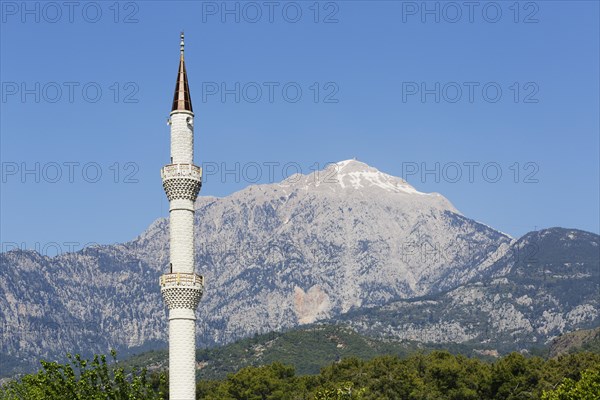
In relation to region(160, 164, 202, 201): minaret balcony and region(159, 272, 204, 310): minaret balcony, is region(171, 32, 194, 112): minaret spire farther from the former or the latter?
region(159, 272, 204, 310): minaret balcony

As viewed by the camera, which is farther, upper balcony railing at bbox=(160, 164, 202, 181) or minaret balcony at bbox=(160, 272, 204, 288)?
upper balcony railing at bbox=(160, 164, 202, 181)

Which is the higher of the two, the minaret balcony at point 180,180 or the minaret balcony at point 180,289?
the minaret balcony at point 180,180

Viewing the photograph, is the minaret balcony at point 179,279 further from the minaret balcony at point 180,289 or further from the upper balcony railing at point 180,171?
the upper balcony railing at point 180,171

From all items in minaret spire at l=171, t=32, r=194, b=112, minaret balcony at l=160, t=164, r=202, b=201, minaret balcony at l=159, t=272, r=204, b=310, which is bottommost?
minaret balcony at l=159, t=272, r=204, b=310

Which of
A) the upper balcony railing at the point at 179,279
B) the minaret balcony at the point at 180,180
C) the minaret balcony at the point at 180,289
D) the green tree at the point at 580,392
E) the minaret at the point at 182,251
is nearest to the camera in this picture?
the minaret at the point at 182,251

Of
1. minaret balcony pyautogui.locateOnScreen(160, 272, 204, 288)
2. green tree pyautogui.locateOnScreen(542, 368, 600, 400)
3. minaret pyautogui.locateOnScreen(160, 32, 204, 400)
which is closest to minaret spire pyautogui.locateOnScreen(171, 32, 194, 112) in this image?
minaret pyautogui.locateOnScreen(160, 32, 204, 400)

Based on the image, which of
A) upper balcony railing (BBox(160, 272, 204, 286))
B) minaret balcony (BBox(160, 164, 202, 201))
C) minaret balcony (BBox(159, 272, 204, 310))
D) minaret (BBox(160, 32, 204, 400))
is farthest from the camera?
minaret balcony (BBox(160, 164, 202, 201))

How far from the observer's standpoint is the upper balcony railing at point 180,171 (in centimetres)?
8588

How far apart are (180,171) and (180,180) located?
2.30ft

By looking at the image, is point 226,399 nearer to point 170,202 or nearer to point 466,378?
point 466,378

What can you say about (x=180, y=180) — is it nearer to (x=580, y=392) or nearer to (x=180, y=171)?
(x=180, y=171)

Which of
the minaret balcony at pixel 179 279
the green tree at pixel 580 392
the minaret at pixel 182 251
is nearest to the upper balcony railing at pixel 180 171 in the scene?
the minaret at pixel 182 251

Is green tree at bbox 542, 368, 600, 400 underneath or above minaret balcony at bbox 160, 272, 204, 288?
underneath

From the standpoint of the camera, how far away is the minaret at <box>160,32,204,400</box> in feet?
274
